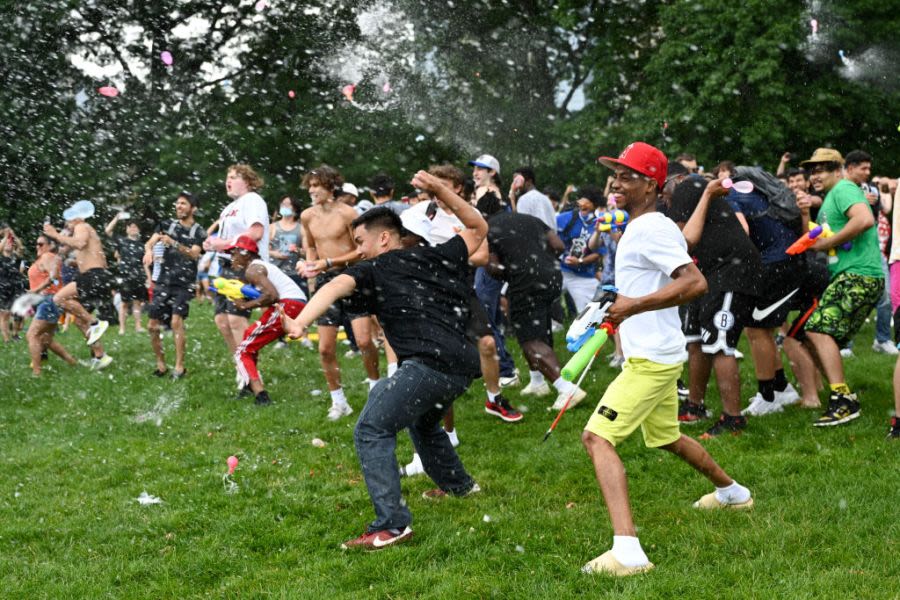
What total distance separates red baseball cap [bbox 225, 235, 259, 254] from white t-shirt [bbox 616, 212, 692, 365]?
4531mm

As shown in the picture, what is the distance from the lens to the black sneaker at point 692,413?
285 inches

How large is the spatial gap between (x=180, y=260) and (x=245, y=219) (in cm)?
232

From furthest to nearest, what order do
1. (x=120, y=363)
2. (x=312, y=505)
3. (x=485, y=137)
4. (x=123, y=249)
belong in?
1. (x=485, y=137)
2. (x=123, y=249)
3. (x=120, y=363)
4. (x=312, y=505)

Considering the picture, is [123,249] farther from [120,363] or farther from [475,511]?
[475,511]

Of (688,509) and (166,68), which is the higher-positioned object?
(166,68)

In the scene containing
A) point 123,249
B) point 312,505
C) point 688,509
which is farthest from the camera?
point 123,249

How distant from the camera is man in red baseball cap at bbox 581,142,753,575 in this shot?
4.21 m

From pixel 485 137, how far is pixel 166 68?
10.1 metres

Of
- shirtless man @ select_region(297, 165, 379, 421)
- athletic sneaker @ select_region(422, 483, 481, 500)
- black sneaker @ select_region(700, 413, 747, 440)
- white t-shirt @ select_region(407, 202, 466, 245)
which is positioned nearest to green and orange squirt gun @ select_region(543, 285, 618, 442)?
athletic sneaker @ select_region(422, 483, 481, 500)

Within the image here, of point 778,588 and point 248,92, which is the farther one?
point 248,92

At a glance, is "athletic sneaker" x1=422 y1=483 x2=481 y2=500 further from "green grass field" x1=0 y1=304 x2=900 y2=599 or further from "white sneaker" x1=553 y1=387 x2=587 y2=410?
"white sneaker" x1=553 y1=387 x2=587 y2=410

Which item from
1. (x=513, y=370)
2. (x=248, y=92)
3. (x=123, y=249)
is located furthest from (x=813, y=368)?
(x=248, y=92)

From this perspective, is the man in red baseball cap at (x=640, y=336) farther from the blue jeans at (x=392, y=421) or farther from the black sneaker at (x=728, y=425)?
the black sneaker at (x=728, y=425)

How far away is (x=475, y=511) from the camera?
533 centimetres
